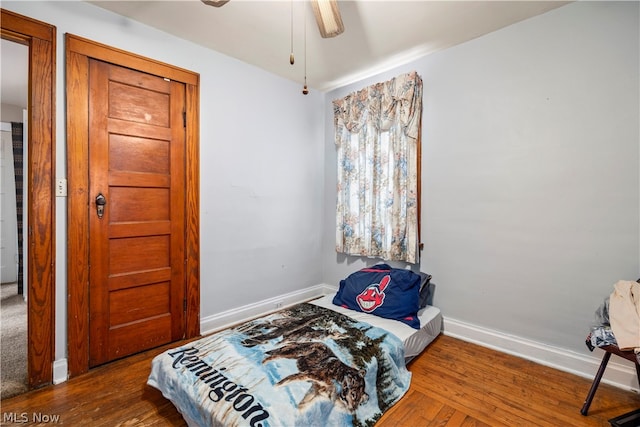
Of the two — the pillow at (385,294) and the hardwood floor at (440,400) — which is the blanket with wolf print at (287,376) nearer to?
the hardwood floor at (440,400)

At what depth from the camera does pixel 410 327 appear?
7.20 feet

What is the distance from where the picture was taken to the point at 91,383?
189cm

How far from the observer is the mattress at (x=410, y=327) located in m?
2.09

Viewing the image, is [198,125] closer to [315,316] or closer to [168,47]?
[168,47]

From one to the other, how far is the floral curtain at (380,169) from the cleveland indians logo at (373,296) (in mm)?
420

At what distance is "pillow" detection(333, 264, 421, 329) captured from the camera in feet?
7.61

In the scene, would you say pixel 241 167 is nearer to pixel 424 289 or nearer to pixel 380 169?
pixel 380 169

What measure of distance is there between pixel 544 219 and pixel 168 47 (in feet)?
10.6

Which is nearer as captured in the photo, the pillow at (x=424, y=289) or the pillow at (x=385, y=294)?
the pillow at (x=385, y=294)

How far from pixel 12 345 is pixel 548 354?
4.21 meters

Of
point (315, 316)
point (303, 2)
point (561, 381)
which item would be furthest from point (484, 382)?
point (303, 2)

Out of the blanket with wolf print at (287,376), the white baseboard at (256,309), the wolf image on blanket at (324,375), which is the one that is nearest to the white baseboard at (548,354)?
the blanket with wolf print at (287,376)

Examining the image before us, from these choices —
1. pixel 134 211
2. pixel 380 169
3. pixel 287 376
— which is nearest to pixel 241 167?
pixel 134 211

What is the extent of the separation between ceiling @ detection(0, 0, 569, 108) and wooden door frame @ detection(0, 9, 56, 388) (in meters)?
0.51
